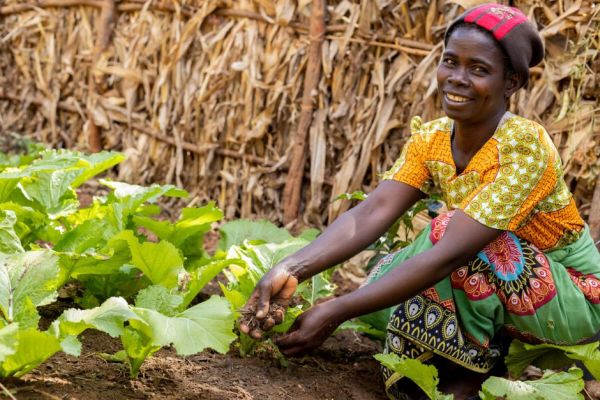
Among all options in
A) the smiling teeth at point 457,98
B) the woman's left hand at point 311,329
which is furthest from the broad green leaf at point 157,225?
the smiling teeth at point 457,98

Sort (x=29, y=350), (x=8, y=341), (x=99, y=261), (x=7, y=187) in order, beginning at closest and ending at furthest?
(x=8, y=341) → (x=29, y=350) → (x=99, y=261) → (x=7, y=187)

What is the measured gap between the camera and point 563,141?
3.21 meters

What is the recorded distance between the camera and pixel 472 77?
2.17 m

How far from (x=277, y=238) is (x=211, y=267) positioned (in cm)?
78

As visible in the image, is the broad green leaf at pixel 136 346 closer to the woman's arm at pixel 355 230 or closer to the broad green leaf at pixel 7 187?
the woman's arm at pixel 355 230

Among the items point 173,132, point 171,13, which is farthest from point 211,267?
point 171,13

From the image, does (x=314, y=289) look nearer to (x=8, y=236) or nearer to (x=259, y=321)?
(x=259, y=321)

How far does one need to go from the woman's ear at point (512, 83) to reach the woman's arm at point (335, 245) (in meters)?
0.46

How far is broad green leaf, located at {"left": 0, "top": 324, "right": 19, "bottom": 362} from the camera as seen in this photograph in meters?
1.64

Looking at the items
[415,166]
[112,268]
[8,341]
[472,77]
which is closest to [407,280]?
[415,166]

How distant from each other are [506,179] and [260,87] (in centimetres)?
234

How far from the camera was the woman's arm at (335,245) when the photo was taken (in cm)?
219

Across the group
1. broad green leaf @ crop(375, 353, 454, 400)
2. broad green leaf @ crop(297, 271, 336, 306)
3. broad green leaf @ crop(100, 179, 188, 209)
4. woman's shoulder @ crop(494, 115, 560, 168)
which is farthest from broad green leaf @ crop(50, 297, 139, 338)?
woman's shoulder @ crop(494, 115, 560, 168)

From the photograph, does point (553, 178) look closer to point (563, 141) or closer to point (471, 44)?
point (471, 44)
